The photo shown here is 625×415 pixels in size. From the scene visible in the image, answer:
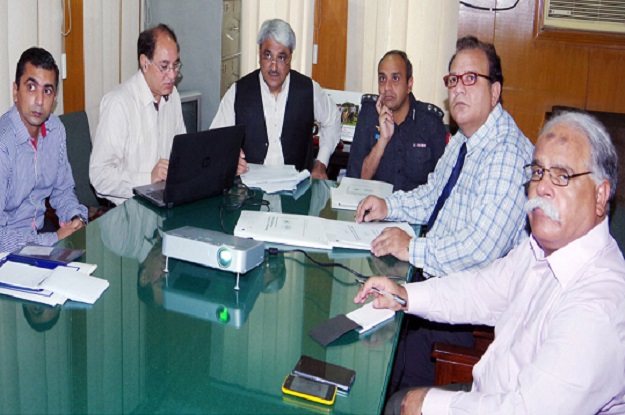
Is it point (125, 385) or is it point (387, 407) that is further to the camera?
point (387, 407)

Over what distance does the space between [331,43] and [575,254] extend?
3.05 m

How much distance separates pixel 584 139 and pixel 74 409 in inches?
47.0

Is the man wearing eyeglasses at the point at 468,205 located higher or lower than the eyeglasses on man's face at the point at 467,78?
lower

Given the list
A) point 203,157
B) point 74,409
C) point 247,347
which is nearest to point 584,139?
point 247,347

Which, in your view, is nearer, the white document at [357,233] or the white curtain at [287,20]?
the white document at [357,233]

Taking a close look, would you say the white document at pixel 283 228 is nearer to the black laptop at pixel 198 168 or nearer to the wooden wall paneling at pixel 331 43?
the black laptop at pixel 198 168

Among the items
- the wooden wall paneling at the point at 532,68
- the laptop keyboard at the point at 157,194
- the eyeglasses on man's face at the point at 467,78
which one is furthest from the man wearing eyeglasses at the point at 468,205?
the wooden wall paneling at the point at 532,68

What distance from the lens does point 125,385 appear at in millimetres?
1407

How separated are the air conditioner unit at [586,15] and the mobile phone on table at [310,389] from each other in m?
3.12

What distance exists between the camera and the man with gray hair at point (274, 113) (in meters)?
3.63

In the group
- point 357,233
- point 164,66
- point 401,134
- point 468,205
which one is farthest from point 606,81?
point 164,66

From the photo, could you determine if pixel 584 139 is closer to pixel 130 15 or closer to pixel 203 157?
pixel 203 157

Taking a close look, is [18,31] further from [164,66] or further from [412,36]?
[412,36]

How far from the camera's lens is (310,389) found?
1.39 meters
